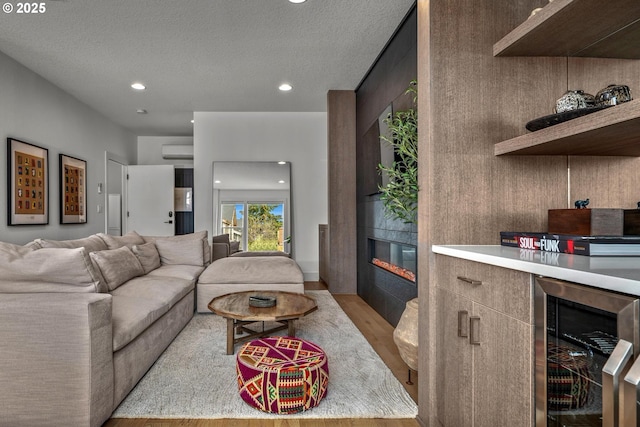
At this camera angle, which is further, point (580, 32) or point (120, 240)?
point (120, 240)

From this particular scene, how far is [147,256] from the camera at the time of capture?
13.1 feet

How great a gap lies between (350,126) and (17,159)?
3.83 meters

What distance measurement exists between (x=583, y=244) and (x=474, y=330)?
0.45 metres

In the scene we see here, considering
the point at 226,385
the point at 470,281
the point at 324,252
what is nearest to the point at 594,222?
the point at 470,281

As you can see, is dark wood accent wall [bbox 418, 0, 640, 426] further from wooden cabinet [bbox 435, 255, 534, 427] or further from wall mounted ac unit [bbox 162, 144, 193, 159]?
wall mounted ac unit [bbox 162, 144, 193, 159]

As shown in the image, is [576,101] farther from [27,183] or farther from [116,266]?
[27,183]

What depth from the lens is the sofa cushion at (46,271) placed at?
188 cm

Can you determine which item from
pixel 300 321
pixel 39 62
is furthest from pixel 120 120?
pixel 300 321

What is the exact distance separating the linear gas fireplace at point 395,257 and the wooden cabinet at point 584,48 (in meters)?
1.68

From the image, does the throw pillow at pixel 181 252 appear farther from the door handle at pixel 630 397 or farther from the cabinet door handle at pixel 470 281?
the door handle at pixel 630 397

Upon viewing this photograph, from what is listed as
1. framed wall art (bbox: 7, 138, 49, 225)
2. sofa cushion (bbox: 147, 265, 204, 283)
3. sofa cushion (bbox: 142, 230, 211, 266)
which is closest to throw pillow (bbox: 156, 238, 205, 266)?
sofa cushion (bbox: 142, 230, 211, 266)

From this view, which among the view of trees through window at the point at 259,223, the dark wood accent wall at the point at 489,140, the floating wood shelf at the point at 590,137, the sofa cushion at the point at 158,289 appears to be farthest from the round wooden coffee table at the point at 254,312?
the view of trees through window at the point at 259,223

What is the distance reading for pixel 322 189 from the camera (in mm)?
6266

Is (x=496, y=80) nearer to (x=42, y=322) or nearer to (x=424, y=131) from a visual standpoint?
(x=424, y=131)
